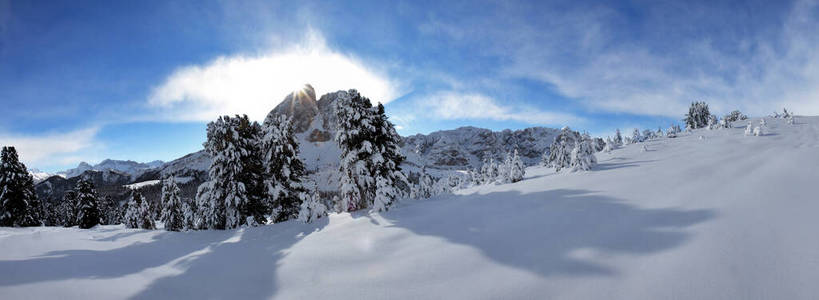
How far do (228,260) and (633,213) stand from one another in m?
10.7

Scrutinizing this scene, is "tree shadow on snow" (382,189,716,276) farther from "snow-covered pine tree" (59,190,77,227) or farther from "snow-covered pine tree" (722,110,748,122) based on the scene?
"snow-covered pine tree" (722,110,748,122)

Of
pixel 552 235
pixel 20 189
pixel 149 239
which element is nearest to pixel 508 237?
pixel 552 235

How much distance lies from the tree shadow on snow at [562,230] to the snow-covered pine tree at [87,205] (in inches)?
1868

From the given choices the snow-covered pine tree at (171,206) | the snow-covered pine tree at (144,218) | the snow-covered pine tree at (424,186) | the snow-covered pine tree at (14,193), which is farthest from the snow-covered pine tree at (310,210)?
the snow-covered pine tree at (144,218)

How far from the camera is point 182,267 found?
26.3 ft

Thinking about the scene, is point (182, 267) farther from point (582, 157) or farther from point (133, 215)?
point (133, 215)

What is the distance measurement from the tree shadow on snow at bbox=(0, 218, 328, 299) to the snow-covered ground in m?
0.04

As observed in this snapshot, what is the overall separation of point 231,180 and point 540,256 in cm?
2179

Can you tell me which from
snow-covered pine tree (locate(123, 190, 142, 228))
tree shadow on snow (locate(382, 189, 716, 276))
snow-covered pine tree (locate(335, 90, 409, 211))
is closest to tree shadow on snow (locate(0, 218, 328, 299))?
tree shadow on snow (locate(382, 189, 716, 276))

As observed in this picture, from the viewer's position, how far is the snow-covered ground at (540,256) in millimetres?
3986

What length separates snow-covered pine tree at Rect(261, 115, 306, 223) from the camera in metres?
21.8

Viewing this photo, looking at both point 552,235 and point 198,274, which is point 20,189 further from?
point 552,235

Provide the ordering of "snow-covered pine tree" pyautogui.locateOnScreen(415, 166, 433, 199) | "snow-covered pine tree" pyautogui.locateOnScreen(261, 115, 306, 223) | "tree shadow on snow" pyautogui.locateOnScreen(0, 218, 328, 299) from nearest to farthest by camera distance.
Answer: "tree shadow on snow" pyautogui.locateOnScreen(0, 218, 328, 299), "snow-covered pine tree" pyautogui.locateOnScreen(261, 115, 306, 223), "snow-covered pine tree" pyautogui.locateOnScreen(415, 166, 433, 199)

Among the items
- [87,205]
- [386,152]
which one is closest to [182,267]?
[386,152]
